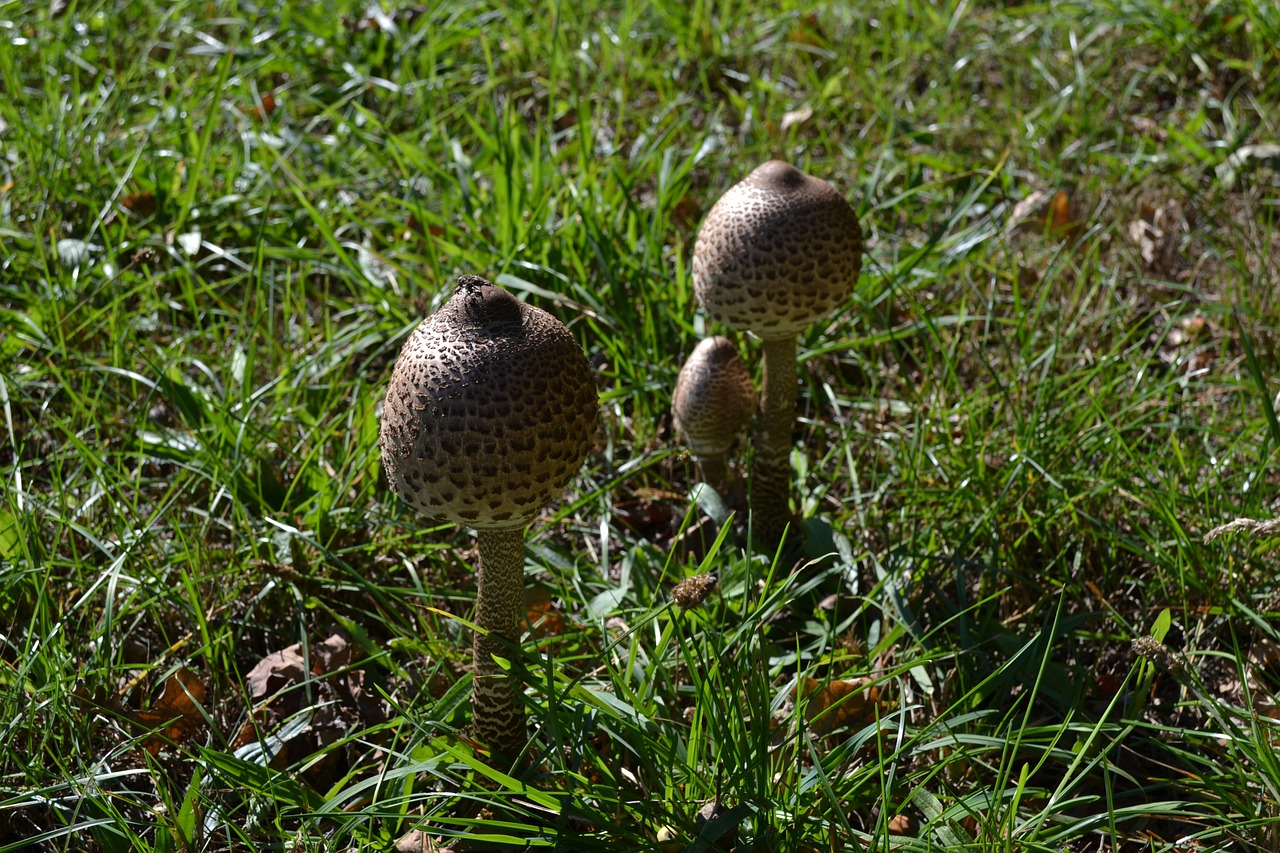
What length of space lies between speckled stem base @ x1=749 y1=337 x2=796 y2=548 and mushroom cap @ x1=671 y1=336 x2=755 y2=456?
3.1 inches

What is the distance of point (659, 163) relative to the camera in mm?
4980

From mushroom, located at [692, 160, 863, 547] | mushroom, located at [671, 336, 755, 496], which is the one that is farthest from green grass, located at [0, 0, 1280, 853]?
mushroom, located at [692, 160, 863, 547]

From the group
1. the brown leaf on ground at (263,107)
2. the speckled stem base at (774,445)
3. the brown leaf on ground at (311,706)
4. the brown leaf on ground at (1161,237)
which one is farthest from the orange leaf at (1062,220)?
the brown leaf on ground at (263,107)

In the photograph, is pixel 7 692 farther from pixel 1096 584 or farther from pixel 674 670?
pixel 1096 584

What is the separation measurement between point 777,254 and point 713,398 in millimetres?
570

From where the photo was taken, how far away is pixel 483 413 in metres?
2.20

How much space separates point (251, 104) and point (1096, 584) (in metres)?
4.53

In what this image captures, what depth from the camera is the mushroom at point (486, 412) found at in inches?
87.0

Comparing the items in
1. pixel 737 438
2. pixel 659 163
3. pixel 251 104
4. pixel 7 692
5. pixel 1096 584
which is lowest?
pixel 1096 584

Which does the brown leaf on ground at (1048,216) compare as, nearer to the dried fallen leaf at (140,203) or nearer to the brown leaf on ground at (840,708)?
the brown leaf on ground at (840,708)

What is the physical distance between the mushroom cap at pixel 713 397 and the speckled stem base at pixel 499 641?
96 centimetres

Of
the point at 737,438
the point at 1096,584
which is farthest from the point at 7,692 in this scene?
the point at 1096,584

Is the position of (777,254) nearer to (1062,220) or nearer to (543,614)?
(543,614)

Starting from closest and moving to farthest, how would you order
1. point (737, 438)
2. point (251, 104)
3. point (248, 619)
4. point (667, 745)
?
point (667, 745) → point (248, 619) → point (737, 438) → point (251, 104)
